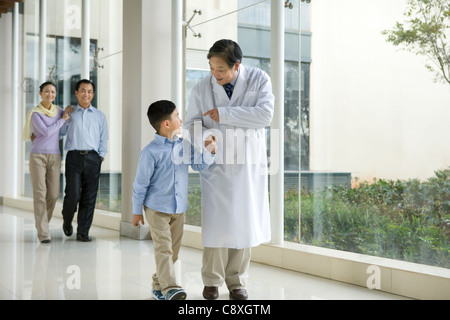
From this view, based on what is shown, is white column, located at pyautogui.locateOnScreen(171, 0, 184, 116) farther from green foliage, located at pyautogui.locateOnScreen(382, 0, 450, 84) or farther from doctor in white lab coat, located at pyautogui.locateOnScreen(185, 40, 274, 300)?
green foliage, located at pyautogui.locateOnScreen(382, 0, 450, 84)

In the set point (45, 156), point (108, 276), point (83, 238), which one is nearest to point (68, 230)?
point (83, 238)

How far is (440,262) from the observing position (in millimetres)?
2766

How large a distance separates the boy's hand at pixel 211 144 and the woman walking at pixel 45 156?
8.33 ft

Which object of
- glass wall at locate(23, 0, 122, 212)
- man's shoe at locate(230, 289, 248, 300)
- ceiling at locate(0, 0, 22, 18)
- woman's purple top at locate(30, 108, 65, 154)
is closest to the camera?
man's shoe at locate(230, 289, 248, 300)

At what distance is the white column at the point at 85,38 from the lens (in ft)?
20.8

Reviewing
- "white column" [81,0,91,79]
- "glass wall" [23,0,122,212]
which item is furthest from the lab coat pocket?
"white column" [81,0,91,79]

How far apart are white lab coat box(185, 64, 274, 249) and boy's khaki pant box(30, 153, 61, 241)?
2.45m

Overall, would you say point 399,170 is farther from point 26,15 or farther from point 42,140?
point 26,15

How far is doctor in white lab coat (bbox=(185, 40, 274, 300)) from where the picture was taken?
2.66 m

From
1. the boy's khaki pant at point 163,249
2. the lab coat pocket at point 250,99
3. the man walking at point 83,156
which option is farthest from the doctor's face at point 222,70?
the man walking at point 83,156

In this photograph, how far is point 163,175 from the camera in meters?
2.69

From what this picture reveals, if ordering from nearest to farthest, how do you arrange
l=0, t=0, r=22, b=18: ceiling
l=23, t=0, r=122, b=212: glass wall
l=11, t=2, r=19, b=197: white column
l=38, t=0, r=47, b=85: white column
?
l=23, t=0, r=122, b=212: glass wall < l=38, t=0, r=47, b=85: white column < l=0, t=0, r=22, b=18: ceiling < l=11, t=2, r=19, b=197: white column

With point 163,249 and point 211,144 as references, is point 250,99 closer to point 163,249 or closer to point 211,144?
point 211,144
